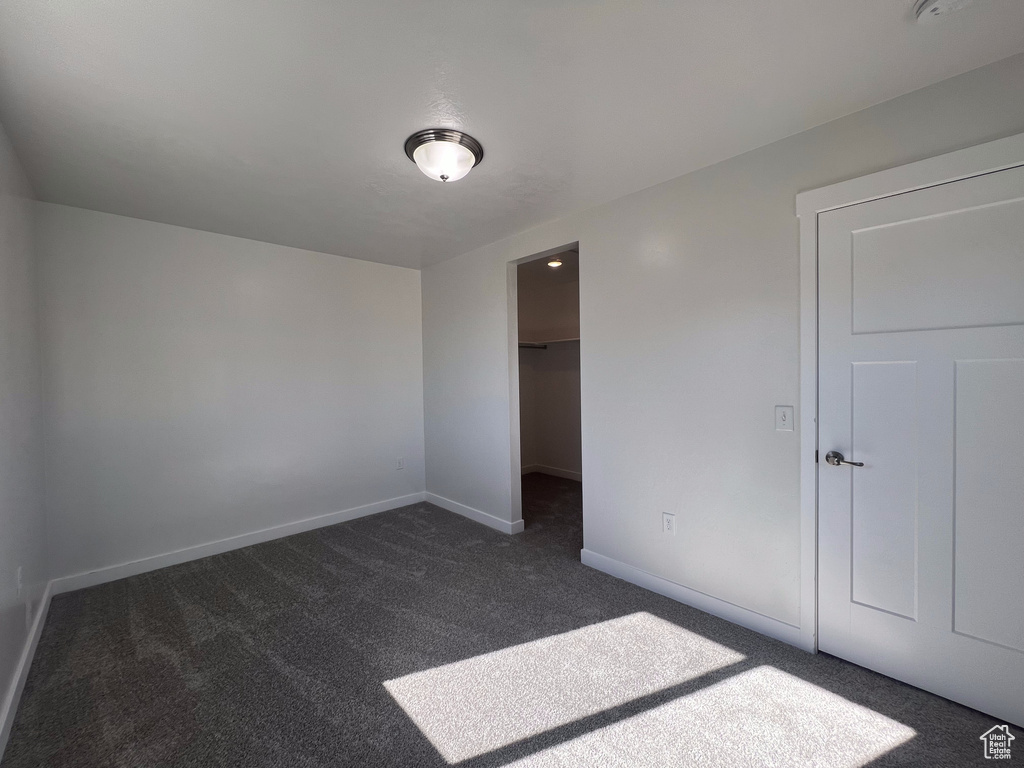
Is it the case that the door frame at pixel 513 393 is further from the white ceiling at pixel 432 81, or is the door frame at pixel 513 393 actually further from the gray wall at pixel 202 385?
the gray wall at pixel 202 385

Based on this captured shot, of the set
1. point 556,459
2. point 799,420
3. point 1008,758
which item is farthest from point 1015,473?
point 556,459

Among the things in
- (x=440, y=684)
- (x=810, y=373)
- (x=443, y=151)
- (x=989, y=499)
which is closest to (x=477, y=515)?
(x=440, y=684)

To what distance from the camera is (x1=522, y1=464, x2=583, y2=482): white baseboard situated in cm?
584

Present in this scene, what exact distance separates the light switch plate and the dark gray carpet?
43.2 inches

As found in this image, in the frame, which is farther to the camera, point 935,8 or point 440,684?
point 440,684

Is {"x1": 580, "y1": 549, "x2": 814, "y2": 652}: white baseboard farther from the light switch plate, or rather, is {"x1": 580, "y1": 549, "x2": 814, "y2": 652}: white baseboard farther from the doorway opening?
the doorway opening

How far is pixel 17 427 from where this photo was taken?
2.18 m

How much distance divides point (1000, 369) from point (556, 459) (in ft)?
15.6

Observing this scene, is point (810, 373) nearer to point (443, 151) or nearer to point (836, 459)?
point (836, 459)

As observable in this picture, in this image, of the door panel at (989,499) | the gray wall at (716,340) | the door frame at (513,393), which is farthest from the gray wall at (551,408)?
the door panel at (989,499)

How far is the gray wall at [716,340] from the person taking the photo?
6.50 feet

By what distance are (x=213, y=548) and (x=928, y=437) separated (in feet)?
15.0

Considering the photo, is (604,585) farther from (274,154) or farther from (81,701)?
(274,154)

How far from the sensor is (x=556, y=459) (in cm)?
614
